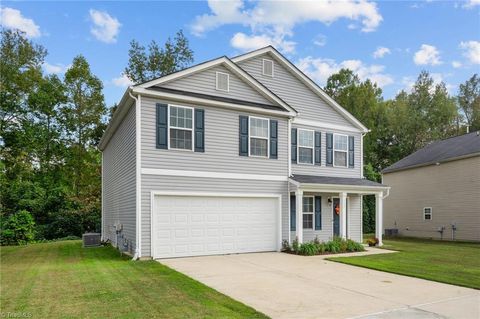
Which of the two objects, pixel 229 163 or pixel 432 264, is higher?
pixel 229 163

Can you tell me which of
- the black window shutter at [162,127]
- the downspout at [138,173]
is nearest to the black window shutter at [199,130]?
the black window shutter at [162,127]

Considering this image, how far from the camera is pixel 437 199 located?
21125 mm

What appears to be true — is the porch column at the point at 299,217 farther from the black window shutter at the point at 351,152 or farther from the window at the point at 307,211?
the black window shutter at the point at 351,152

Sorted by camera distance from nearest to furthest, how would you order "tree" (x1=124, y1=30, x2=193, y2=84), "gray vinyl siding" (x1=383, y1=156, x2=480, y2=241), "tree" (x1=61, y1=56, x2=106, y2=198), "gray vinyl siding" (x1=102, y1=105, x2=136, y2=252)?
"gray vinyl siding" (x1=102, y1=105, x2=136, y2=252) < "gray vinyl siding" (x1=383, y1=156, x2=480, y2=241) < "tree" (x1=61, y1=56, x2=106, y2=198) < "tree" (x1=124, y1=30, x2=193, y2=84)

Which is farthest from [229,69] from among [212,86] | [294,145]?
[294,145]

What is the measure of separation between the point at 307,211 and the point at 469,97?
108ft

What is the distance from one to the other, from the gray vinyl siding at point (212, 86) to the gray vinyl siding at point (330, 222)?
15.4ft

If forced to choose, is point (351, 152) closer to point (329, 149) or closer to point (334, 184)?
point (329, 149)

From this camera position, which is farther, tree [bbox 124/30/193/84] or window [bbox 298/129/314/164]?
tree [bbox 124/30/193/84]

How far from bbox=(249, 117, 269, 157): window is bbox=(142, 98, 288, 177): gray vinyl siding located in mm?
236

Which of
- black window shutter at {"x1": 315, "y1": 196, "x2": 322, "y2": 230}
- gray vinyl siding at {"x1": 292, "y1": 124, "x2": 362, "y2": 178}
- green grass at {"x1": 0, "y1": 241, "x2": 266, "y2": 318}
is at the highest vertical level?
gray vinyl siding at {"x1": 292, "y1": 124, "x2": 362, "y2": 178}

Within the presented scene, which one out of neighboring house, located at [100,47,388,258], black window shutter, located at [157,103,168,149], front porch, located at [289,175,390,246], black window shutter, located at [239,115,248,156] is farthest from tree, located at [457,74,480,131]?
black window shutter, located at [157,103,168,149]

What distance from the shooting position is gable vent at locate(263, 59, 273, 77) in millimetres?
15648

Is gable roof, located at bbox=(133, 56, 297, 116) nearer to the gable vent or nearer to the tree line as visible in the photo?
the gable vent
